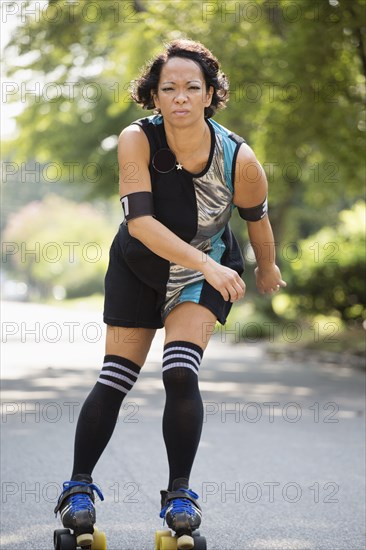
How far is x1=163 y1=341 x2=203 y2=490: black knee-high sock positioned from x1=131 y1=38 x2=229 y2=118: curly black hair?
3.34 feet

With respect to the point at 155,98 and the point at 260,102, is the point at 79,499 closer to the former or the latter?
the point at 155,98

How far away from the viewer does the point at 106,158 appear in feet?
87.7

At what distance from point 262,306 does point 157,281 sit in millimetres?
21310

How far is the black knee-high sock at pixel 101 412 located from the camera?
389 cm

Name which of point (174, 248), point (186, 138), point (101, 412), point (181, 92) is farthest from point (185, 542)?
point (181, 92)

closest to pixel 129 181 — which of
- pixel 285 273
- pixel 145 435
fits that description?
pixel 145 435

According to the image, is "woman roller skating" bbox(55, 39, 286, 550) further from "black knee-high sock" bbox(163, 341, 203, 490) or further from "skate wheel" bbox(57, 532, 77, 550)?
"skate wheel" bbox(57, 532, 77, 550)

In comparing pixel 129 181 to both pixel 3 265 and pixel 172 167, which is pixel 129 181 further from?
pixel 3 265

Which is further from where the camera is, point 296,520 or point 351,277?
point 351,277

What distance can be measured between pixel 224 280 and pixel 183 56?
2.99 feet

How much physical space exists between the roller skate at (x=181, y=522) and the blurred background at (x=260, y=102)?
3.05 metres

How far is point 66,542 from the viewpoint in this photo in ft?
11.6

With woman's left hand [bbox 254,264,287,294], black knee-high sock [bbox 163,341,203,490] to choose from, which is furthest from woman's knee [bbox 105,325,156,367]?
woman's left hand [bbox 254,264,287,294]

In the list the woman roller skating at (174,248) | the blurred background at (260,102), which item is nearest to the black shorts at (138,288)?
the woman roller skating at (174,248)
